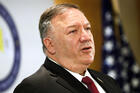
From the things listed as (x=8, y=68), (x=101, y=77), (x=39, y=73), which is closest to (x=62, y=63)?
(x=39, y=73)

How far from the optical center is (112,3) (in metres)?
3.32

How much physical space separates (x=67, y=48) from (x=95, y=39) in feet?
5.81

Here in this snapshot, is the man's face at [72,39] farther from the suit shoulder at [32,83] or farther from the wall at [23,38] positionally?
the wall at [23,38]

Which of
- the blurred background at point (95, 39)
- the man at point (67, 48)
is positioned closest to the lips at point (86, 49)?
the man at point (67, 48)

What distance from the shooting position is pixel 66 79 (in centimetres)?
149

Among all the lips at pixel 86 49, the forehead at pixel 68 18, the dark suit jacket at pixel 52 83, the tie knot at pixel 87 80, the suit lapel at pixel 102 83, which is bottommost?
the suit lapel at pixel 102 83

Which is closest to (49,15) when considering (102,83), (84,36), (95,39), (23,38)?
(84,36)

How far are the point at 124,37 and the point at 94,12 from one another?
0.46 m

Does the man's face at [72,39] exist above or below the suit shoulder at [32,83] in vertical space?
above

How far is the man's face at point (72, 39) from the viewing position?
1504 mm

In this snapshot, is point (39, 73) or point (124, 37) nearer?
point (39, 73)

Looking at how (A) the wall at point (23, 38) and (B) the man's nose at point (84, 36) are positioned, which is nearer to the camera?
(B) the man's nose at point (84, 36)

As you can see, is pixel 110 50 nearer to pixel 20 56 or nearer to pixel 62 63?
pixel 20 56

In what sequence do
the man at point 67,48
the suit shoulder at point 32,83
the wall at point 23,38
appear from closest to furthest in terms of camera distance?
the suit shoulder at point 32,83 < the man at point 67,48 < the wall at point 23,38
